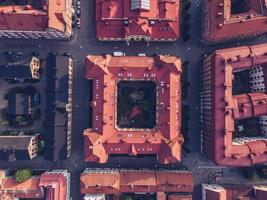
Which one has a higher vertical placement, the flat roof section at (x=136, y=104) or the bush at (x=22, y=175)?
the flat roof section at (x=136, y=104)

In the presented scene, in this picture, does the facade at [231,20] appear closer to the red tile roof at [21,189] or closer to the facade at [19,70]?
the facade at [19,70]

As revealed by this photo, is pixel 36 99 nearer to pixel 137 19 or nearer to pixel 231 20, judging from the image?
pixel 137 19

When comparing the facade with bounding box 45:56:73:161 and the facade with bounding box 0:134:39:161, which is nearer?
the facade with bounding box 0:134:39:161

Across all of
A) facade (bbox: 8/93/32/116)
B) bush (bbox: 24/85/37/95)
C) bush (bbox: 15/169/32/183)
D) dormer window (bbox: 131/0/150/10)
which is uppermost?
dormer window (bbox: 131/0/150/10)

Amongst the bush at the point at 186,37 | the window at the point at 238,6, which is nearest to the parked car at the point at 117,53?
the bush at the point at 186,37

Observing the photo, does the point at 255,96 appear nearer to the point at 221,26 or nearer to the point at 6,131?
the point at 221,26

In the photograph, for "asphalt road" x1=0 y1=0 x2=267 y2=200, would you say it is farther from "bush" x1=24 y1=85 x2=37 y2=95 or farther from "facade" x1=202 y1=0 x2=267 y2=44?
"bush" x1=24 y1=85 x2=37 y2=95

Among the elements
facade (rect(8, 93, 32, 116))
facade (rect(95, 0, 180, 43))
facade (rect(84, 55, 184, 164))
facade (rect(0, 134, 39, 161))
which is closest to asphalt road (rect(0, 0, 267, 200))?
facade (rect(95, 0, 180, 43))
